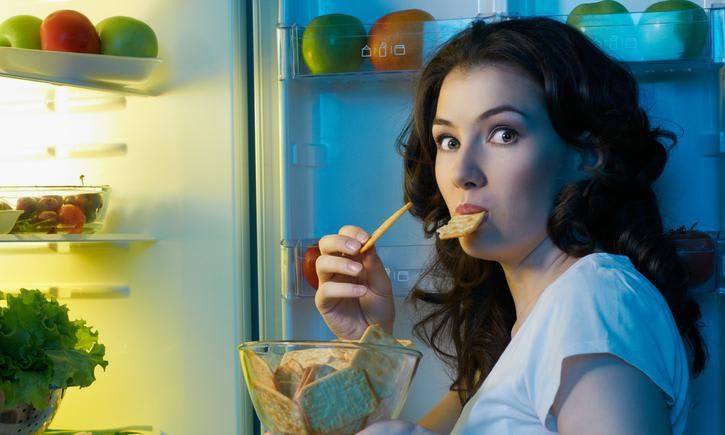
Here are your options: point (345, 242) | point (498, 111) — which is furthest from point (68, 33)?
point (498, 111)

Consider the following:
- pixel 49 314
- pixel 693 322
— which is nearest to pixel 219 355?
pixel 49 314

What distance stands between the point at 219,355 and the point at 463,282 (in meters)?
0.51

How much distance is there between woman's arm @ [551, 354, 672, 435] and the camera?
0.84 m

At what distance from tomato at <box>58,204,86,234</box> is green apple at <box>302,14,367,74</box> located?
482 millimetres

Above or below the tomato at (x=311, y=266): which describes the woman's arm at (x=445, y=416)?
below

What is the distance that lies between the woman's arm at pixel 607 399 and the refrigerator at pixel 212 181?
2.04ft

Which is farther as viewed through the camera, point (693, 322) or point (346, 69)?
point (346, 69)

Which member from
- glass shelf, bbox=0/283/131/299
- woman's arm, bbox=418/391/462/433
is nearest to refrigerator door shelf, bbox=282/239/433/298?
woman's arm, bbox=418/391/462/433

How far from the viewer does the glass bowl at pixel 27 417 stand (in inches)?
53.8

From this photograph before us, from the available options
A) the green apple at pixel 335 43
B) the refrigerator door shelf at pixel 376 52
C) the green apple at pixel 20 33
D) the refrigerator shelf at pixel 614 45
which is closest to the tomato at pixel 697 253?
the refrigerator shelf at pixel 614 45

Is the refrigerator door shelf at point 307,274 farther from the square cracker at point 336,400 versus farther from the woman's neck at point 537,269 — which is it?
the square cracker at point 336,400

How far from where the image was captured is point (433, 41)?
4.83ft

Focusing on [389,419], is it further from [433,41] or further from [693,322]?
[433,41]

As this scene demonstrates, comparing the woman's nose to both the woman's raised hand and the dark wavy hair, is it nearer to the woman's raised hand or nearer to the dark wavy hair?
the dark wavy hair
